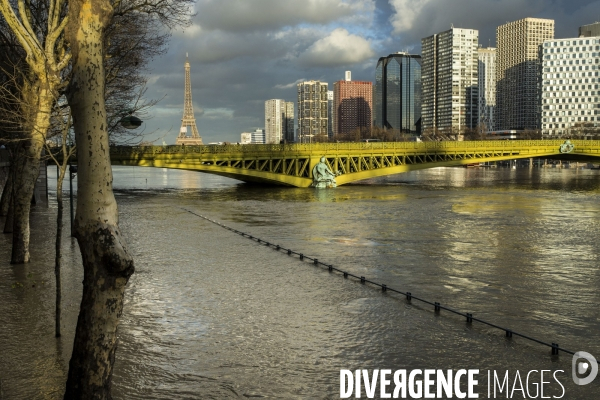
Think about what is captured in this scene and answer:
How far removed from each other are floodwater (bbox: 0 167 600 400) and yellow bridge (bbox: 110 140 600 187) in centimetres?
3512

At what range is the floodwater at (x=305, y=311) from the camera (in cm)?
1090

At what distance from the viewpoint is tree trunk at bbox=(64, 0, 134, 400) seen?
8.64 m

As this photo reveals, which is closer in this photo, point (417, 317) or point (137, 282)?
point (417, 317)

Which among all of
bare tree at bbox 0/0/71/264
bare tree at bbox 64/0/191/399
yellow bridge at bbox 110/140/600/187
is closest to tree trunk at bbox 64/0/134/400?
bare tree at bbox 64/0/191/399

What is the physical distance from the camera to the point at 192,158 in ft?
227

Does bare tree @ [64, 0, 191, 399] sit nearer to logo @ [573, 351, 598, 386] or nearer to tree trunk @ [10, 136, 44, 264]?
logo @ [573, 351, 598, 386]

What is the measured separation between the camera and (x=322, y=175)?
7544 cm

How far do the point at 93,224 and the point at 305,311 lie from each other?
7.58 metres

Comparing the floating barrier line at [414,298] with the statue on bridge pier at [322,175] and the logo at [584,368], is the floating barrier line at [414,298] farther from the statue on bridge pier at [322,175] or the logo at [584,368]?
the statue on bridge pier at [322,175]

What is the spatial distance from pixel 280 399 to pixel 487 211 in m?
40.2

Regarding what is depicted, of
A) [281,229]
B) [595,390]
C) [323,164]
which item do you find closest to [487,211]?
[281,229]

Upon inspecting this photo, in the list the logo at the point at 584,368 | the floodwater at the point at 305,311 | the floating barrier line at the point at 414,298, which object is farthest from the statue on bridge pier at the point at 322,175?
the logo at the point at 584,368

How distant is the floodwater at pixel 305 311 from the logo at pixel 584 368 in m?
0.16

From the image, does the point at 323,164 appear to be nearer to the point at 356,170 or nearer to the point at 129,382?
the point at 356,170
